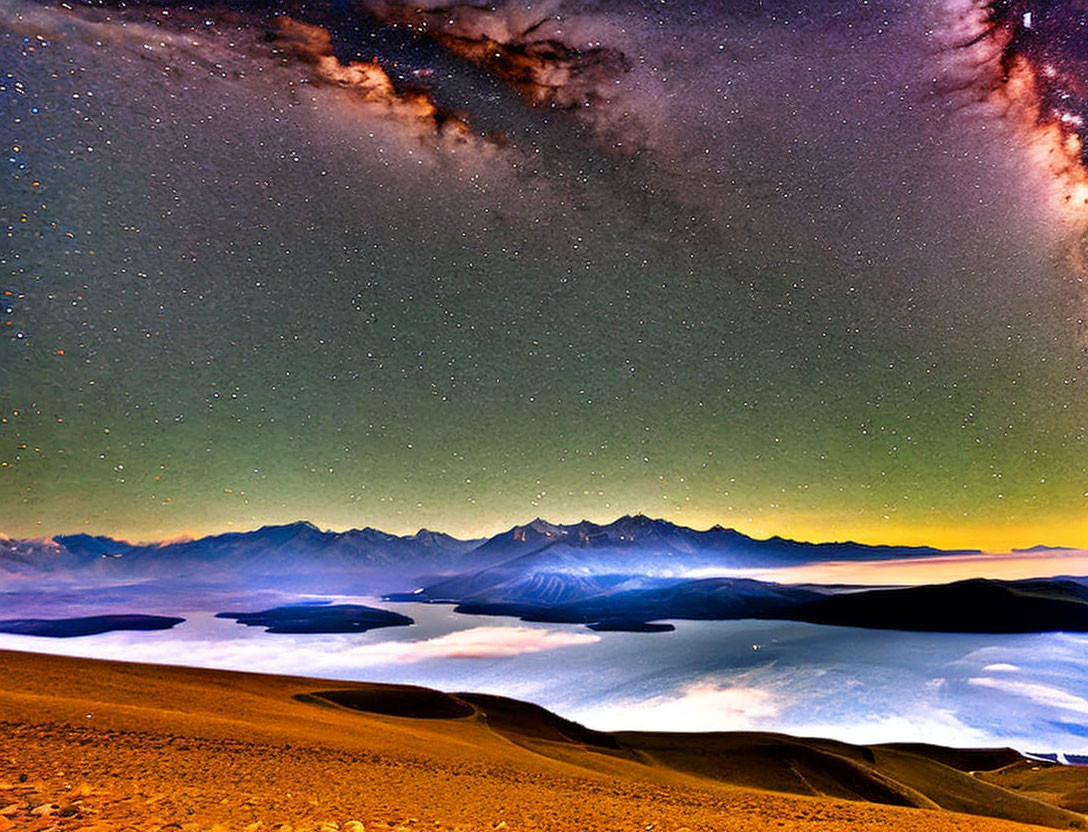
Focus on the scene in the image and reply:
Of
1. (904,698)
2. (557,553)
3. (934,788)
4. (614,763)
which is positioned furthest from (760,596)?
(614,763)

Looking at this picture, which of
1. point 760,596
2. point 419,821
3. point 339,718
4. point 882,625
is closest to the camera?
point 419,821

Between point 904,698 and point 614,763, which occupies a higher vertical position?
point 614,763

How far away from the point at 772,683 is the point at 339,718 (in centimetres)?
5337

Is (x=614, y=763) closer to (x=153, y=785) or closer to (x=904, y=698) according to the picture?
(x=153, y=785)

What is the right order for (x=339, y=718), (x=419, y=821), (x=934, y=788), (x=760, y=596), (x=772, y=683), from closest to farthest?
(x=419, y=821) → (x=339, y=718) → (x=934, y=788) → (x=772, y=683) → (x=760, y=596)

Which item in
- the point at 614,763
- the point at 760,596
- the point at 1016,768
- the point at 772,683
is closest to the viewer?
the point at 614,763

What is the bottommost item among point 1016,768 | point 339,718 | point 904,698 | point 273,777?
point 1016,768

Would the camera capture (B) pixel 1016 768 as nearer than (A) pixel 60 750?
No

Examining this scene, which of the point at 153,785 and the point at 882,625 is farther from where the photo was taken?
the point at 882,625

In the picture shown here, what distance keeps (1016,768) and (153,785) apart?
7511cm

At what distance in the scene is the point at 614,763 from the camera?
2556 cm

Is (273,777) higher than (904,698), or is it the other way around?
(273,777)

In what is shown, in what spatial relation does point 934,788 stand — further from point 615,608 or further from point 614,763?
point 615,608

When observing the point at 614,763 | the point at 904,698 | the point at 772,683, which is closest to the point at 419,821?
the point at 614,763
